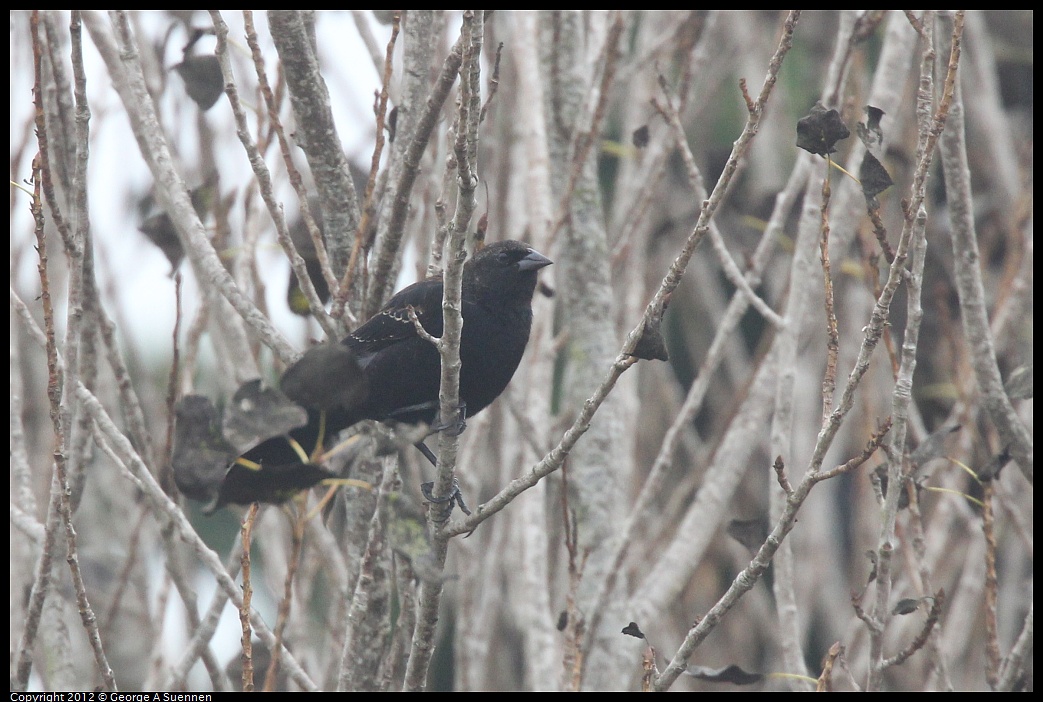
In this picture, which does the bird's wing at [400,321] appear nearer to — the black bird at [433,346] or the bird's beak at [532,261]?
the black bird at [433,346]

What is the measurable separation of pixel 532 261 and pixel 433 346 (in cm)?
62

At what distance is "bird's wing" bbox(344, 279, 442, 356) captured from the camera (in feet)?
11.5

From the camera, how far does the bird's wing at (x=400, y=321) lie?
11.5 ft

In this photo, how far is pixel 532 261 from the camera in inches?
155

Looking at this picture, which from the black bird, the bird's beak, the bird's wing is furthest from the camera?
the bird's beak

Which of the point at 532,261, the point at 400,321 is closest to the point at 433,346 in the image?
the point at 400,321

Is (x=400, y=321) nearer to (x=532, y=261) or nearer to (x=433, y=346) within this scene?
(x=433, y=346)

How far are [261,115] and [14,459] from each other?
5.05ft

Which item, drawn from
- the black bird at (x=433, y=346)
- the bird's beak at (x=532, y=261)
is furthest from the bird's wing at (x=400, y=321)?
the bird's beak at (x=532, y=261)

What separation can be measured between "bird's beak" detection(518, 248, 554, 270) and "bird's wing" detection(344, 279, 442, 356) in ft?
1.15

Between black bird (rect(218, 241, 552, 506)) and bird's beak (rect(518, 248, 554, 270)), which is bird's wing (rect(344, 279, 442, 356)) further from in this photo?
bird's beak (rect(518, 248, 554, 270))

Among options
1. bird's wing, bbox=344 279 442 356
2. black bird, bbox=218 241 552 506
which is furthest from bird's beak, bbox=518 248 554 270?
bird's wing, bbox=344 279 442 356

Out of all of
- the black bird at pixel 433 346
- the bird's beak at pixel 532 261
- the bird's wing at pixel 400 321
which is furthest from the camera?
the bird's beak at pixel 532 261

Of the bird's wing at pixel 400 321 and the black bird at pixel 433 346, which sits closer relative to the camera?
the bird's wing at pixel 400 321
